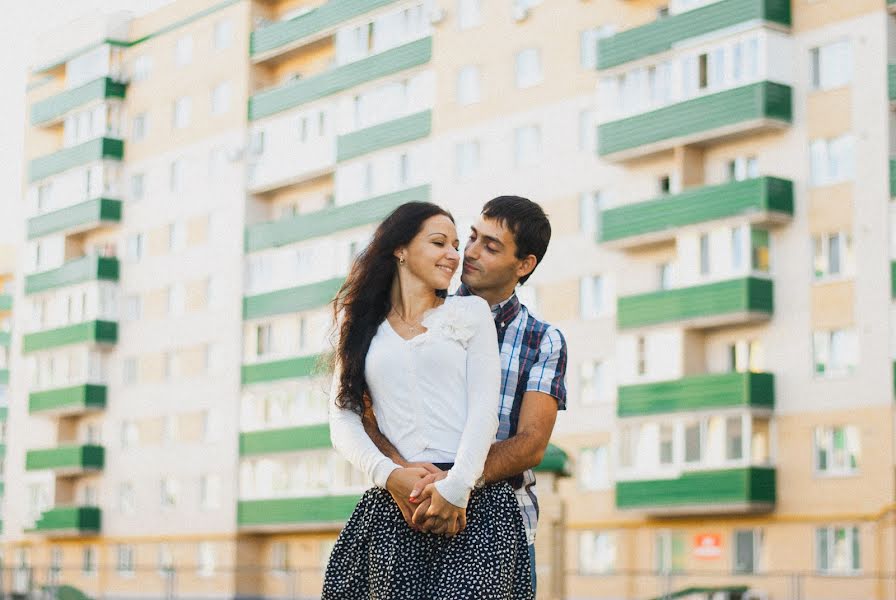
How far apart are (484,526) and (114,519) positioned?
5688 cm

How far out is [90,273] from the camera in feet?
209

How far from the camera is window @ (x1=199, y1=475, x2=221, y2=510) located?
5756 centimetres

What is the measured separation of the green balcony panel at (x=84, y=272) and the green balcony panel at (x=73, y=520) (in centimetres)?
797

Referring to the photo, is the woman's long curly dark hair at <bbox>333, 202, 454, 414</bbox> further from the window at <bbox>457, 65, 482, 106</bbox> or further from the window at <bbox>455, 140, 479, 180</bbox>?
the window at <bbox>457, 65, 482, 106</bbox>

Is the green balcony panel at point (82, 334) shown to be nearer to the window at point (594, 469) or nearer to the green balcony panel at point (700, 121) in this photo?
the window at point (594, 469)

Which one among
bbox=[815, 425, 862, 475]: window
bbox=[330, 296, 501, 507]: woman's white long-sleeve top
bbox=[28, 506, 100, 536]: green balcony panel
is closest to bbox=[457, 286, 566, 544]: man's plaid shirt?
bbox=[330, 296, 501, 507]: woman's white long-sleeve top

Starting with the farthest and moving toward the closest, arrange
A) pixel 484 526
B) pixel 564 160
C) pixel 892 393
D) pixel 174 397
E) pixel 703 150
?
pixel 174 397
pixel 564 160
pixel 703 150
pixel 892 393
pixel 484 526

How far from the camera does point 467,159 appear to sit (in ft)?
163

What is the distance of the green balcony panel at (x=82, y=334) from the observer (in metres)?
62.9

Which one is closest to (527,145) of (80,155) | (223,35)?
(223,35)

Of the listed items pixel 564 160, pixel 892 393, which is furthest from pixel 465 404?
pixel 564 160

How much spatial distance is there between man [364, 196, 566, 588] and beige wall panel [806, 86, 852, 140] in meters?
33.2

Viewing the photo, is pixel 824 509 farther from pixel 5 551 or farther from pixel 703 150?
pixel 5 551

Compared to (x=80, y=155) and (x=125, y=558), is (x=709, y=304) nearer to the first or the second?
(x=125, y=558)
